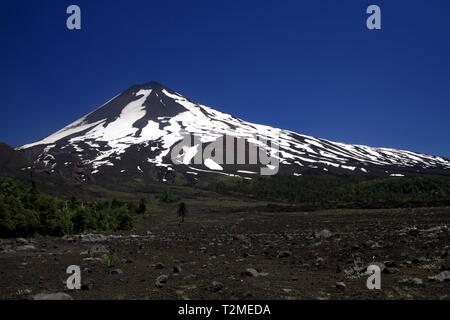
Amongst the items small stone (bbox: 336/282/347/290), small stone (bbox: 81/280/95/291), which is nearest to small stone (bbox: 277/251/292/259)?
small stone (bbox: 336/282/347/290)

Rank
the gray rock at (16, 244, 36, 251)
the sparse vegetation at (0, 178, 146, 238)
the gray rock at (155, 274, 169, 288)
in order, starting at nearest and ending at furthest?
the gray rock at (155, 274, 169, 288) → the gray rock at (16, 244, 36, 251) → the sparse vegetation at (0, 178, 146, 238)

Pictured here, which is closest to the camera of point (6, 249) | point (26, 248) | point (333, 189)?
point (6, 249)

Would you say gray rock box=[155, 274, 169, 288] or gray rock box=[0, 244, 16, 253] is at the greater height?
gray rock box=[155, 274, 169, 288]

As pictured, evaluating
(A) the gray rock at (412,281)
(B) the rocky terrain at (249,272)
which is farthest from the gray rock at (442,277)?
(A) the gray rock at (412,281)

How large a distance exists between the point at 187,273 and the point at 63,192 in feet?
283

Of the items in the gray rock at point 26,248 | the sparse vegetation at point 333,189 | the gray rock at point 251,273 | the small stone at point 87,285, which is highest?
the sparse vegetation at point 333,189

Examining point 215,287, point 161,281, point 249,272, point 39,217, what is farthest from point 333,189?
point 215,287

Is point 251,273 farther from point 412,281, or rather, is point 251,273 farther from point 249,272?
point 412,281

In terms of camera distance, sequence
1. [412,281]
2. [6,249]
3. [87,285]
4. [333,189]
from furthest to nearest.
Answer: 1. [333,189]
2. [6,249]
3. [87,285]
4. [412,281]

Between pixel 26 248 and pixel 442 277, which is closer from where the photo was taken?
pixel 442 277

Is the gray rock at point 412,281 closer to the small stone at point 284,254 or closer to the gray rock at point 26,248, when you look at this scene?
the small stone at point 284,254

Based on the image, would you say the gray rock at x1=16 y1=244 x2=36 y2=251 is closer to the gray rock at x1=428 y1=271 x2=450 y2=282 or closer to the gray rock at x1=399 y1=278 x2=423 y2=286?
the gray rock at x1=399 y1=278 x2=423 y2=286

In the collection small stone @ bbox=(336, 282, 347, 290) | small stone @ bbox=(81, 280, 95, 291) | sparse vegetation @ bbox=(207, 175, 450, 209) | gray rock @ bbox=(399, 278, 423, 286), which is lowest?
small stone @ bbox=(81, 280, 95, 291)
